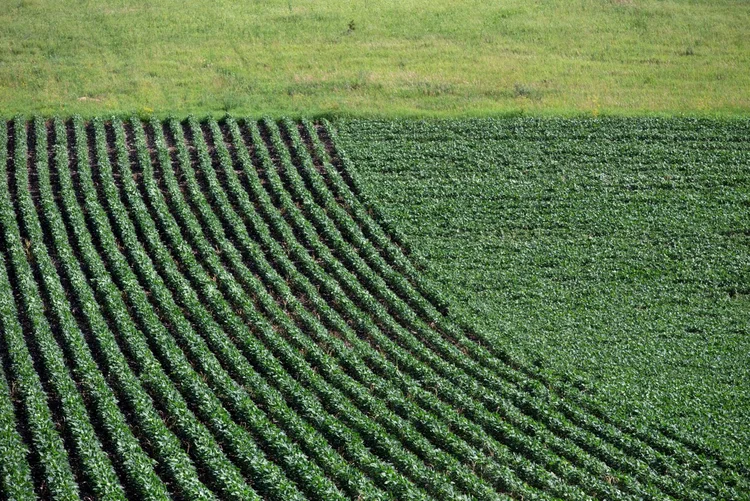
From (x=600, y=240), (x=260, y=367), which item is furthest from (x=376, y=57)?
(x=260, y=367)

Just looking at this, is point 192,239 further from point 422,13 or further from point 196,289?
point 422,13

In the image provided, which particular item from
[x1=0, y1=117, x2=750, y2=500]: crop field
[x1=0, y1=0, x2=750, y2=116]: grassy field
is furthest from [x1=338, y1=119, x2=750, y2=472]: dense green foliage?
[x1=0, y1=0, x2=750, y2=116]: grassy field

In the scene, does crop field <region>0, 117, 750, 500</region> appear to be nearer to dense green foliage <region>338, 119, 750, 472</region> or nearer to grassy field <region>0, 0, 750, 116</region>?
dense green foliage <region>338, 119, 750, 472</region>

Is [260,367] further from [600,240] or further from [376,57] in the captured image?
[376,57]

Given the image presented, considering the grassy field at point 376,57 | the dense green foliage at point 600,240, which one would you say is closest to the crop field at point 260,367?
the dense green foliage at point 600,240

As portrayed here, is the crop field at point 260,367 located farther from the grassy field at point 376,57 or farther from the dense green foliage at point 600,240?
the grassy field at point 376,57

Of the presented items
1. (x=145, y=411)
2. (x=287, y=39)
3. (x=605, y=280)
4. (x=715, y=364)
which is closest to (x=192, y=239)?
(x=145, y=411)
